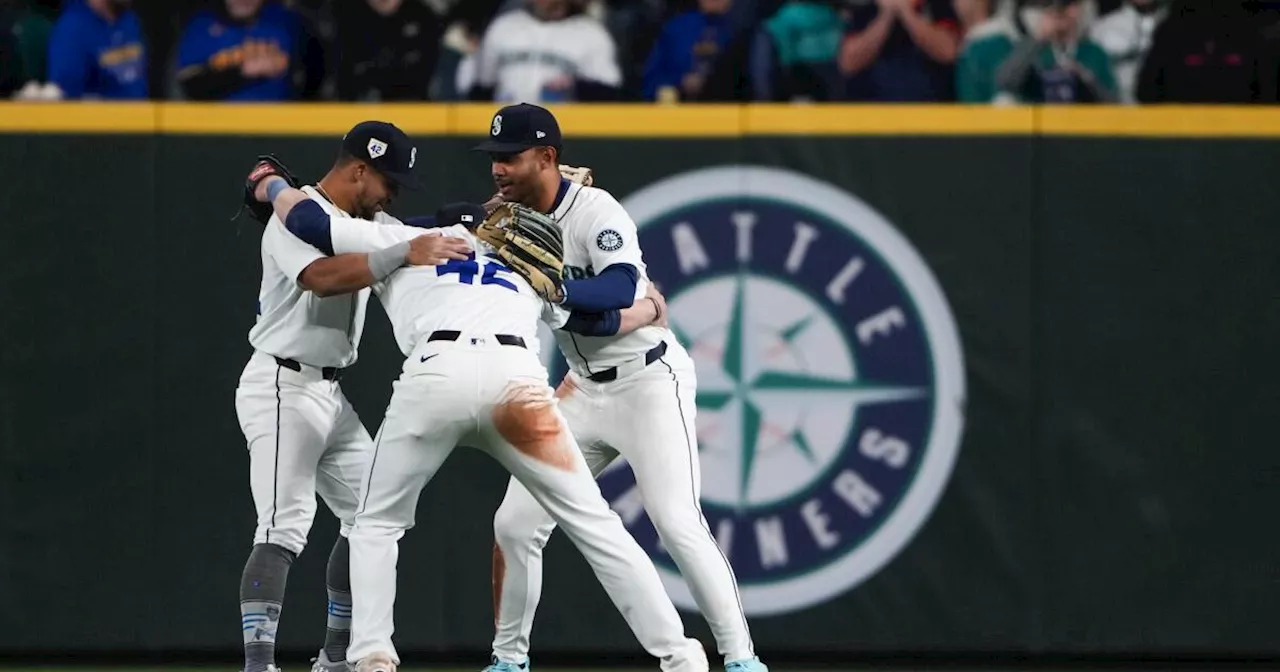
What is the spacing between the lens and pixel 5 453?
7977mm

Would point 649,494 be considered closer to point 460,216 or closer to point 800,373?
point 460,216

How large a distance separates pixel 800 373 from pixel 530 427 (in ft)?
7.11

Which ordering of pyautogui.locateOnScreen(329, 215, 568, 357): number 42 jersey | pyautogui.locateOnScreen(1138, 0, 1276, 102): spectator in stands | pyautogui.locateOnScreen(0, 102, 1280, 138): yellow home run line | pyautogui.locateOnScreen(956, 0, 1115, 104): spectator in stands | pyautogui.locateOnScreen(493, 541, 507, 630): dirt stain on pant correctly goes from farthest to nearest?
pyautogui.locateOnScreen(956, 0, 1115, 104): spectator in stands < pyautogui.locateOnScreen(1138, 0, 1276, 102): spectator in stands < pyautogui.locateOnScreen(0, 102, 1280, 138): yellow home run line < pyautogui.locateOnScreen(493, 541, 507, 630): dirt stain on pant < pyautogui.locateOnScreen(329, 215, 568, 357): number 42 jersey

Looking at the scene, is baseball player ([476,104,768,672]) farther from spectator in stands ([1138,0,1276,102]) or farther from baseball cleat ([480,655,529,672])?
spectator in stands ([1138,0,1276,102])

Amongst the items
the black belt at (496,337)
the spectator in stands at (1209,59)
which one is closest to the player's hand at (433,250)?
the black belt at (496,337)

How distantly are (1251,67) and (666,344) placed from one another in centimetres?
321

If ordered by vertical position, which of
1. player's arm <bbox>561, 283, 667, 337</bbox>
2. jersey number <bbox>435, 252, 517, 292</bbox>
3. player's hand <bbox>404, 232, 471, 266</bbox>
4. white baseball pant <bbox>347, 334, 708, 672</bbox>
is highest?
player's hand <bbox>404, 232, 471, 266</bbox>

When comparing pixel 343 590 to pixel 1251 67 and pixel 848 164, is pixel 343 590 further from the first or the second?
pixel 1251 67

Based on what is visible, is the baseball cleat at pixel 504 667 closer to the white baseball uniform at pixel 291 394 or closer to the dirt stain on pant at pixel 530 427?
the white baseball uniform at pixel 291 394

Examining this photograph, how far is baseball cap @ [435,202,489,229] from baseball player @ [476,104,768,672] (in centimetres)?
21

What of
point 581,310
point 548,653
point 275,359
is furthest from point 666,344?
point 548,653

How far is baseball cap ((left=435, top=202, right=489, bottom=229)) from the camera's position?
6.40 metres

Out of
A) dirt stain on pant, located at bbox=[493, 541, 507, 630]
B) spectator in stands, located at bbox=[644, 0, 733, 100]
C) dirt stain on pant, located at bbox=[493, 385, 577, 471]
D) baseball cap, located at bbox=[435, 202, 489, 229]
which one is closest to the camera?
dirt stain on pant, located at bbox=[493, 385, 577, 471]

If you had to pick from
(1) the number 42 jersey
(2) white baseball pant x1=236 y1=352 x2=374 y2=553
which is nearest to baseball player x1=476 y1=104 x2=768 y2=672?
(1) the number 42 jersey
